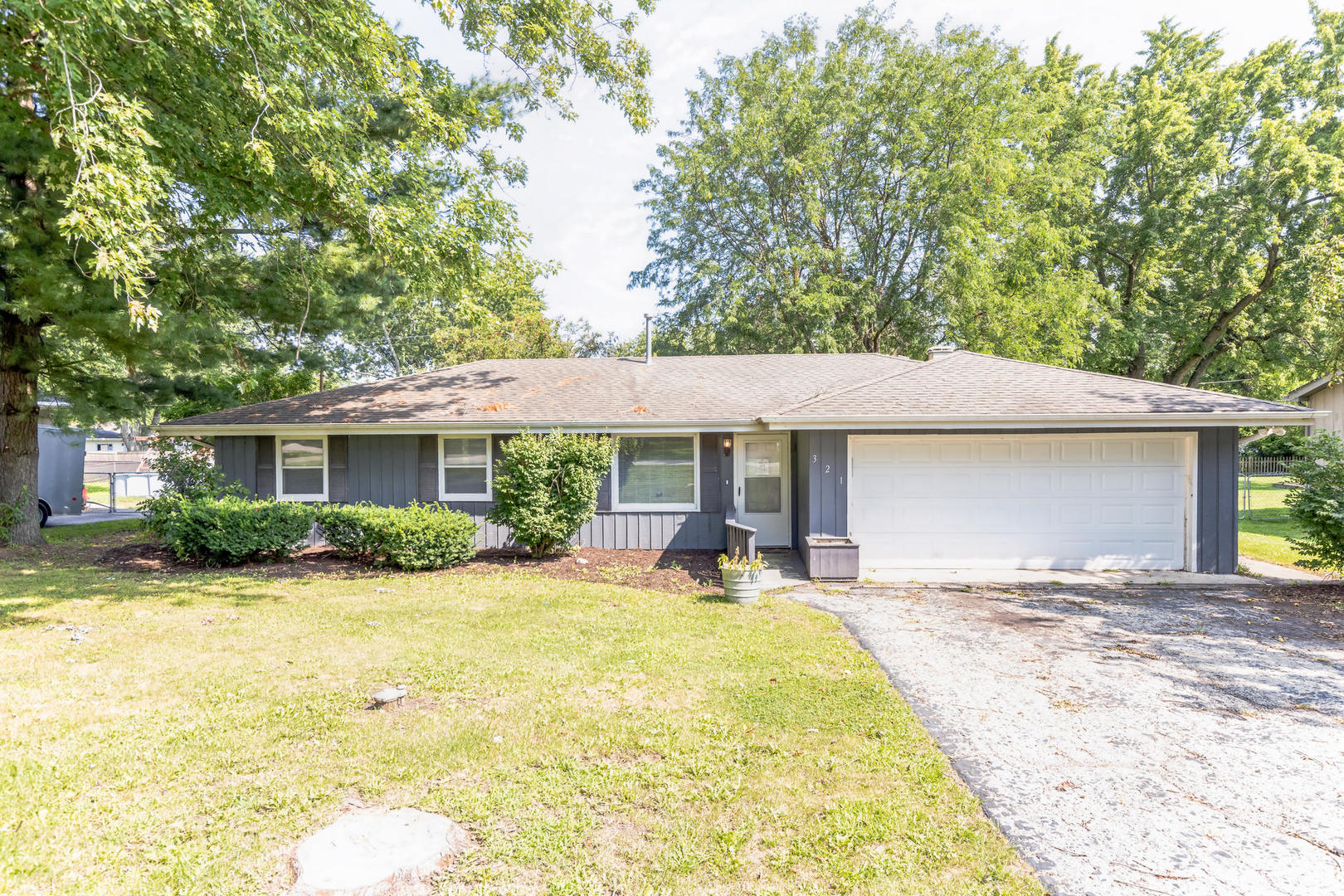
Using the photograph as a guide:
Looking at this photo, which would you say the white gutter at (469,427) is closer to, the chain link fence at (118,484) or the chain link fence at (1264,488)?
the chain link fence at (1264,488)

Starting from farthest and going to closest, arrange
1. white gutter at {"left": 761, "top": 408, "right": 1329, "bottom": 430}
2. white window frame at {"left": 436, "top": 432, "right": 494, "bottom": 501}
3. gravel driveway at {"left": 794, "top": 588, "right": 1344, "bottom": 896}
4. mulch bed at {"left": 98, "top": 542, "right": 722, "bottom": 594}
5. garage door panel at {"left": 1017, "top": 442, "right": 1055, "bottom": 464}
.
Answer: white window frame at {"left": 436, "top": 432, "right": 494, "bottom": 501}
garage door panel at {"left": 1017, "top": 442, "right": 1055, "bottom": 464}
mulch bed at {"left": 98, "top": 542, "right": 722, "bottom": 594}
white gutter at {"left": 761, "top": 408, "right": 1329, "bottom": 430}
gravel driveway at {"left": 794, "top": 588, "right": 1344, "bottom": 896}

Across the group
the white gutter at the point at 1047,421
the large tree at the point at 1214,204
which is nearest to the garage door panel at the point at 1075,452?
the white gutter at the point at 1047,421

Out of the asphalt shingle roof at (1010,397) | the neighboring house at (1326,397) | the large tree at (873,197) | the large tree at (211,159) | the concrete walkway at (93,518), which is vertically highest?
the large tree at (873,197)

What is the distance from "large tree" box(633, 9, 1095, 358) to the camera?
1798 centimetres

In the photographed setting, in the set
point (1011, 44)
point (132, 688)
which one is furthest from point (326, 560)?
point (1011, 44)

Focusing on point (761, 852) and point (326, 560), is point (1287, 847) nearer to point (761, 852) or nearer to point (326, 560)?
point (761, 852)

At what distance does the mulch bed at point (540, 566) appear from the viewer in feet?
27.1

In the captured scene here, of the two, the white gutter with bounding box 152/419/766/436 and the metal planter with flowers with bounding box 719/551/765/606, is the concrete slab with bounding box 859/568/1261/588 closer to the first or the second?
the metal planter with flowers with bounding box 719/551/765/606

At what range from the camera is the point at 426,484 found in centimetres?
1041

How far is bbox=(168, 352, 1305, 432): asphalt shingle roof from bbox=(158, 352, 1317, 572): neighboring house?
0.05 m

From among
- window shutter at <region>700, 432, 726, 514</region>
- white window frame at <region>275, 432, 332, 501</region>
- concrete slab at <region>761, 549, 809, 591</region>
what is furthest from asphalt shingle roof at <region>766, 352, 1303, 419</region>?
white window frame at <region>275, 432, 332, 501</region>

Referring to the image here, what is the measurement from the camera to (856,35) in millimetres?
19719

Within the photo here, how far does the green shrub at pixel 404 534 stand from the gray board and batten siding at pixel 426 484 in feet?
4.50

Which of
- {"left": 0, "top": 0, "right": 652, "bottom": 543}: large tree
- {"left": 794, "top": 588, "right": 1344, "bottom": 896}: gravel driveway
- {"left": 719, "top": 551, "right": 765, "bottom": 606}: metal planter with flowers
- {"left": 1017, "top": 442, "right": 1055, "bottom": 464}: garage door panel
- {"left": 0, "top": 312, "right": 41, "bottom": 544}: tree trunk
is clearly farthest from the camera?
{"left": 0, "top": 312, "right": 41, "bottom": 544}: tree trunk
